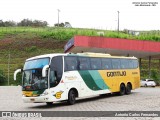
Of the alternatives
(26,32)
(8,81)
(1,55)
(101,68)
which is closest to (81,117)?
(101,68)

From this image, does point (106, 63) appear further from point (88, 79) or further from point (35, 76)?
point (35, 76)

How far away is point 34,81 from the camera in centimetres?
1752

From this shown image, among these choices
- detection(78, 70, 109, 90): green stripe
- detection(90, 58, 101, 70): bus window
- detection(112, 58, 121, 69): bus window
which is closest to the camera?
detection(78, 70, 109, 90): green stripe

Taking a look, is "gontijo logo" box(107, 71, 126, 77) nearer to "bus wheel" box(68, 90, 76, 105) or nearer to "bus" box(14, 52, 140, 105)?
"bus" box(14, 52, 140, 105)

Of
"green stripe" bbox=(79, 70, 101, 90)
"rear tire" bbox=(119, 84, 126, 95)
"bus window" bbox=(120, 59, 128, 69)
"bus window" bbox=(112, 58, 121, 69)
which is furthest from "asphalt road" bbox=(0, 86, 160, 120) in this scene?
"bus window" bbox=(120, 59, 128, 69)

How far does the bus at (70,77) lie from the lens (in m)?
17.4

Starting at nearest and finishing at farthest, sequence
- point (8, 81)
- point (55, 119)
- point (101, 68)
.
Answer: point (55, 119)
point (101, 68)
point (8, 81)

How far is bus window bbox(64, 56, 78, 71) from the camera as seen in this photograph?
1864 cm

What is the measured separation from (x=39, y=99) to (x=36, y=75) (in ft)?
4.03

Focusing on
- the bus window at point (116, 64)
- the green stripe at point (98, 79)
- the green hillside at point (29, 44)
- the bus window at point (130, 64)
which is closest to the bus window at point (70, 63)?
the green stripe at point (98, 79)

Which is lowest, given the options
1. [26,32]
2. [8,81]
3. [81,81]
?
[8,81]

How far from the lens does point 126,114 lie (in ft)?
43.4

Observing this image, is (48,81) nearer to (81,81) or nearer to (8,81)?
(81,81)

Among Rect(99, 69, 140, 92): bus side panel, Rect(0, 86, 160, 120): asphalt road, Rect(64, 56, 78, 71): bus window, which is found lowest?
Rect(0, 86, 160, 120): asphalt road
